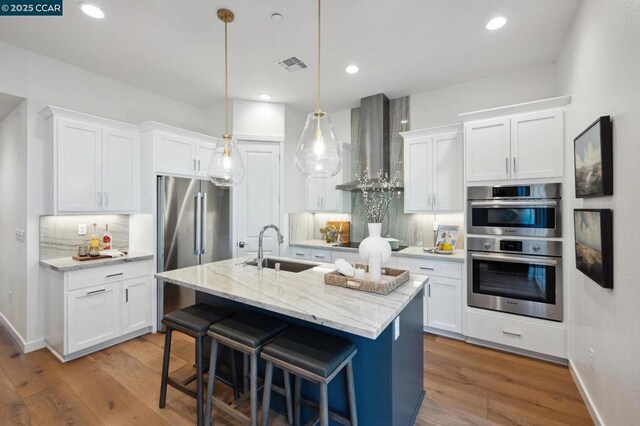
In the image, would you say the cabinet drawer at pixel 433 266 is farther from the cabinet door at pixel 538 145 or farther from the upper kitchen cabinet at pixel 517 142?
the cabinet door at pixel 538 145

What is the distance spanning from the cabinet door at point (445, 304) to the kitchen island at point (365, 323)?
1253mm

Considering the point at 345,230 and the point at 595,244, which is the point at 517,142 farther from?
the point at 345,230

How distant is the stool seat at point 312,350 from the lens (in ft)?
4.58

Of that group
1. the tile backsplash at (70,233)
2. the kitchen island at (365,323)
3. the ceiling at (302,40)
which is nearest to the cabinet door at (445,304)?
the kitchen island at (365,323)

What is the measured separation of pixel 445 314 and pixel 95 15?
435 cm

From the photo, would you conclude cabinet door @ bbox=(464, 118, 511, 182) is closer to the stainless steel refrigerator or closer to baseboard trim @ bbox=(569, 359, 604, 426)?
baseboard trim @ bbox=(569, 359, 604, 426)

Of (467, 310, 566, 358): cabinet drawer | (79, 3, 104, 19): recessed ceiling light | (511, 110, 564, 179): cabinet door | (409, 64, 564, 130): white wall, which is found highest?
(79, 3, 104, 19): recessed ceiling light

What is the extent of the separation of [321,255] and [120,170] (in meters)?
2.72

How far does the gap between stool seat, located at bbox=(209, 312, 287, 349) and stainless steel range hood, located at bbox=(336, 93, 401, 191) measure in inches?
100

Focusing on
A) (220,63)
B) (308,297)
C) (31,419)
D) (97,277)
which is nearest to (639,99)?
(308,297)

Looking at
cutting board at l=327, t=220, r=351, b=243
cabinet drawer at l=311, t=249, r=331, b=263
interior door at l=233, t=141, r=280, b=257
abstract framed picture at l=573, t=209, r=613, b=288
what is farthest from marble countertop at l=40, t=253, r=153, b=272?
abstract framed picture at l=573, t=209, r=613, b=288

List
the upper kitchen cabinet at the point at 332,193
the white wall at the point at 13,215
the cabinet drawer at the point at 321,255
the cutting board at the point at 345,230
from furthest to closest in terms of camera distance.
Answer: the cutting board at the point at 345,230 → the upper kitchen cabinet at the point at 332,193 → the cabinet drawer at the point at 321,255 → the white wall at the point at 13,215

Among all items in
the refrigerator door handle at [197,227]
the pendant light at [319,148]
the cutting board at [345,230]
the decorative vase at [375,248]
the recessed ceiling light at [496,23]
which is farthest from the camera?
the cutting board at [345,230]

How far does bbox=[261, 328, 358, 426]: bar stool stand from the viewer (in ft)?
A: 4.56
